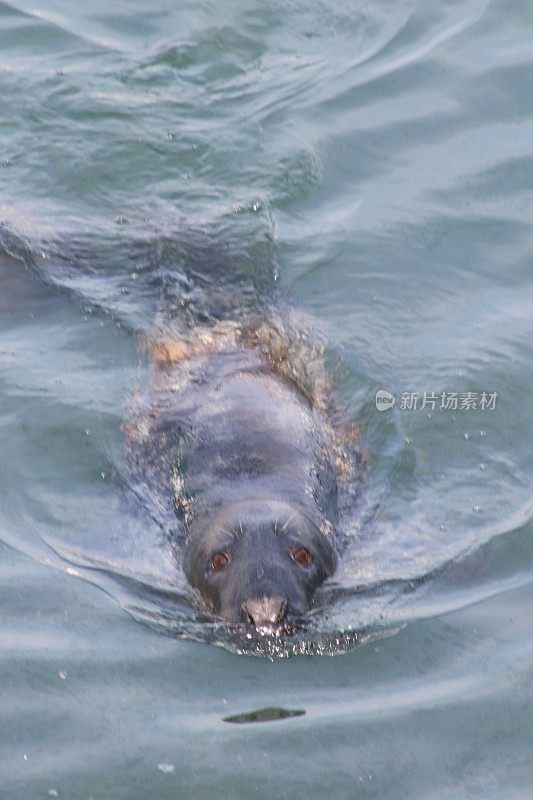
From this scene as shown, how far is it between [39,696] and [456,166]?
5735mm

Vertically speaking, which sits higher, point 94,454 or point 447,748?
point 447,748

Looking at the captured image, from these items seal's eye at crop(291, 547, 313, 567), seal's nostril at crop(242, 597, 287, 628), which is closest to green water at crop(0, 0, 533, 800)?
seal's nostril at crop(242, 597, 287, 628)

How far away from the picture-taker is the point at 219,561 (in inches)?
236

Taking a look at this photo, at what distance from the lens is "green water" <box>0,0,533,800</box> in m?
5.23

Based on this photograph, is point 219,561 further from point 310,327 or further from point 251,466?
point 310,327

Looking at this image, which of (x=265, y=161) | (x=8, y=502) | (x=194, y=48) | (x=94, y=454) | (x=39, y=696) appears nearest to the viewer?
(x=39, y=696)

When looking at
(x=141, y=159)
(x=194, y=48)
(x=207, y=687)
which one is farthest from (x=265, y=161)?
(x=207, y=687)

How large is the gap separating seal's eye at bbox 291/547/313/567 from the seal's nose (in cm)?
28

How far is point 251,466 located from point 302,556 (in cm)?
74

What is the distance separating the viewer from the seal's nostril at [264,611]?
5691 mm

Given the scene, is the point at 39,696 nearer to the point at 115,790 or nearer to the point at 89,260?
the point at 115,790

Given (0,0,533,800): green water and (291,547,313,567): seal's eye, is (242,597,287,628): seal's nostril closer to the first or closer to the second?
(0,0,533,800): green water

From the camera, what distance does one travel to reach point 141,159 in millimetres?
9781

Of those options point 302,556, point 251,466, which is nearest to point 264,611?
point 302,556
